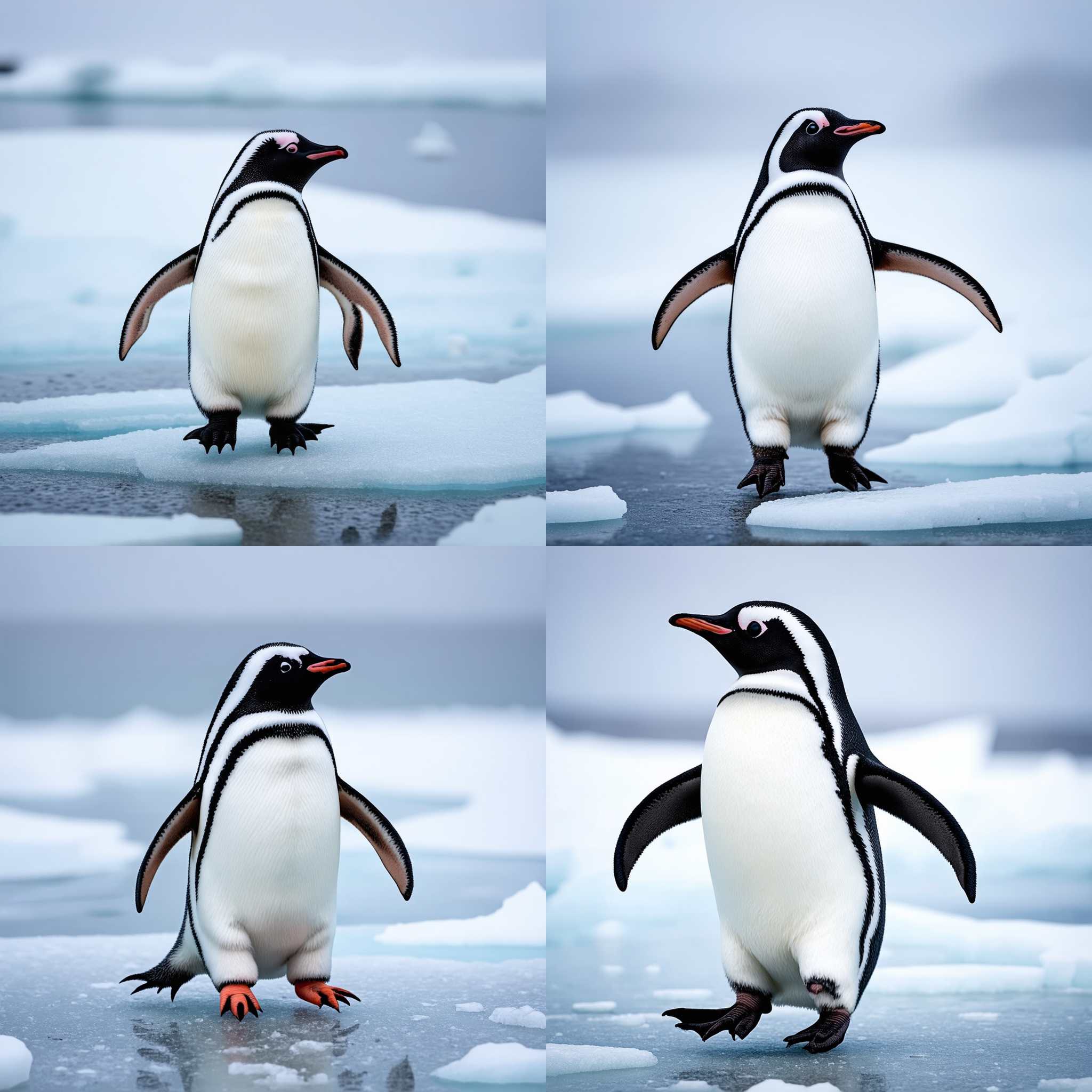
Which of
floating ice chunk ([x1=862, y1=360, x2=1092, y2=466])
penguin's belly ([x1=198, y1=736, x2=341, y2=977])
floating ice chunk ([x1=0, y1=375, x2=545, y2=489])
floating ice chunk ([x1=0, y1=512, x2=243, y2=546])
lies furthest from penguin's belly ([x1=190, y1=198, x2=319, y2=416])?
floating ice chunk ([x1=862, y1=360, x2=1092, y2=466])

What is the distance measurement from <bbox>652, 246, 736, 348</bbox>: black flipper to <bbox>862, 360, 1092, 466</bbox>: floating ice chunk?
1.72 feet

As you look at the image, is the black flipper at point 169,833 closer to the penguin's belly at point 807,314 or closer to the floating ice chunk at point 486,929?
the floating ice chunk at point 486,929

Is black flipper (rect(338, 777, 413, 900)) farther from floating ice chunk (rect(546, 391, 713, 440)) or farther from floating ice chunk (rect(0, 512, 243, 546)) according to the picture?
floating ice chunk (rect(546, 391, 713, 440))

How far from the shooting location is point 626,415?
283cm

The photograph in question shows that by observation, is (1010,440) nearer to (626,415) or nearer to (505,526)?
(626,415)

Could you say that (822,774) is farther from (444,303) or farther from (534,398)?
(444,303)

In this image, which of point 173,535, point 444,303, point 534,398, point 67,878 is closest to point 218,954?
point 173,535

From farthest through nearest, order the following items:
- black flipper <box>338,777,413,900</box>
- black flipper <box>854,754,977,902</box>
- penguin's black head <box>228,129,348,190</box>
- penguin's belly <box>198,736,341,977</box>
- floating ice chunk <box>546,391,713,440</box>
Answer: floating ice chunk <box>546,391,713,440</box>, penguin's black head <box>228,129,348,190</box>, black flipper <box>338,777,413,900</box>, penguin's belly <box>198,736,341,977</box>, black flipper <box>854,754,977,902</box>

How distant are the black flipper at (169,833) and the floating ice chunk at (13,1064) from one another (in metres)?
0.27

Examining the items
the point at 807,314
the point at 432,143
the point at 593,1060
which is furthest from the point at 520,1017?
the point at 432,143

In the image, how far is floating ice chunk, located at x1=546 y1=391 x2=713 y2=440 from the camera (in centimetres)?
279

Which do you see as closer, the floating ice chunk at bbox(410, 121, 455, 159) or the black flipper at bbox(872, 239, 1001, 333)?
the black flipper at bbox(872, 239, 1001, 333)

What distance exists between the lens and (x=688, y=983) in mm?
2123

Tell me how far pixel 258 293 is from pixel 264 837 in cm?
71
